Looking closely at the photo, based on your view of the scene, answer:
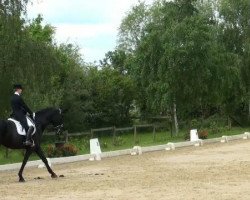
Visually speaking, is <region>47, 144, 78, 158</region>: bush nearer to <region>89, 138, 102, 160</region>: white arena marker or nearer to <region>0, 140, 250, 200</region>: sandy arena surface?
<region>89, 138, 102, 160</region>: white arena marker

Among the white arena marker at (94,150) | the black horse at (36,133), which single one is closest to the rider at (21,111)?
the black horse at (36,133)

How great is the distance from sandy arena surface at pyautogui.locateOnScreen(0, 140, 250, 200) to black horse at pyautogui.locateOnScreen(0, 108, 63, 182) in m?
0.68

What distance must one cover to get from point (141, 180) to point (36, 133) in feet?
11.0

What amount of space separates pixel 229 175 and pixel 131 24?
5848cm

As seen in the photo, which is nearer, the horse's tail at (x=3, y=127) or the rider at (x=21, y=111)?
the horse's tail at (x=3, y=127)

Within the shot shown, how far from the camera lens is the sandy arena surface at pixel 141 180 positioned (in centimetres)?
1107

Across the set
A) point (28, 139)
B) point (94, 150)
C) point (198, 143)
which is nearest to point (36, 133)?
point (28, 139)

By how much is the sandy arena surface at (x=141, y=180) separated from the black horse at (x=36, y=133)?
26.8 inches

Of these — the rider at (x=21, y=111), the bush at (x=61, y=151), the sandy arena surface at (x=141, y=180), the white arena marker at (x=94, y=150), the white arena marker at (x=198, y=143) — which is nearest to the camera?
the sandy arena surface at (x=141, y=180)

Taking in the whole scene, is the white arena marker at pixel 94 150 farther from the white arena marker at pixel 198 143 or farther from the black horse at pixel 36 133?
the white arena marker at pixel 198 143

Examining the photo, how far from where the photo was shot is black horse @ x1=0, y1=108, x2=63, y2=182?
46.9ft

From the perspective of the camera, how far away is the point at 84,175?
15.4 m

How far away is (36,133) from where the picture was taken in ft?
48.4

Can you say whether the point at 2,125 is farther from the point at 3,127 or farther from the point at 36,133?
the point at 36,133
